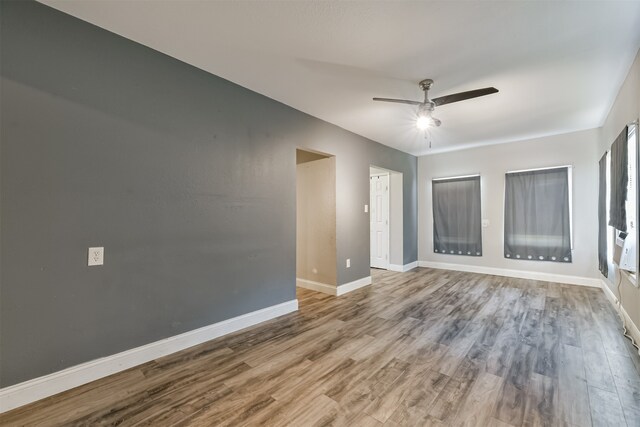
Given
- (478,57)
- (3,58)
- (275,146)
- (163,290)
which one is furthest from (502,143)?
(3,58)

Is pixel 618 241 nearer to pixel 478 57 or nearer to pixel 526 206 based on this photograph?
pixel 526 206

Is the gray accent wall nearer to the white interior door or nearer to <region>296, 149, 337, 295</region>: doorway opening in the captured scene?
<region>296, 149, 337, 295</region>: doorway opening

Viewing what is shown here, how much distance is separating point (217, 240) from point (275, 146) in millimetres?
1345

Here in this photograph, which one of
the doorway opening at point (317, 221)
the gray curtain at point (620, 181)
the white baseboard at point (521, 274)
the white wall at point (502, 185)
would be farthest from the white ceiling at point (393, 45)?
the white baseboard at point (521, 274)

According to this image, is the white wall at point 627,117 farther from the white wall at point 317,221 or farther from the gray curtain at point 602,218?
the white wall at point 317,221

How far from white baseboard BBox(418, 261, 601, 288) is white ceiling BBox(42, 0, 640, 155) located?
9.68 feet

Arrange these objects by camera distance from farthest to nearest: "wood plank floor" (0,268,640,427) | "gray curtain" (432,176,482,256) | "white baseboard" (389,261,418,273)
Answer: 1. "white baseboard" (389,261,418,273)
2. "gray curtain" (432,176,482,256)
3. "wood plank floor" (0,268,640,427)

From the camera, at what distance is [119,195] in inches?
84.9

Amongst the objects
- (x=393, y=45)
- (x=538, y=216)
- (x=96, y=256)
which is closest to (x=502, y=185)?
(x=538, y=216)

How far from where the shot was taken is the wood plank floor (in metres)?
1.68

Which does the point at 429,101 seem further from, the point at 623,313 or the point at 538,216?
the point at 538,216

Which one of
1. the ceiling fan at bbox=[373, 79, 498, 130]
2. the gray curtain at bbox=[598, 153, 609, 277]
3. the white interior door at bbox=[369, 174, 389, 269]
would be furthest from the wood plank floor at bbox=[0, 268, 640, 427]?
the white interior door at bbox=[369, 174, 389, 269]

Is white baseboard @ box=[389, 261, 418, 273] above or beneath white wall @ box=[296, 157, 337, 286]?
beneath

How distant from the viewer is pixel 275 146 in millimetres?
3348
